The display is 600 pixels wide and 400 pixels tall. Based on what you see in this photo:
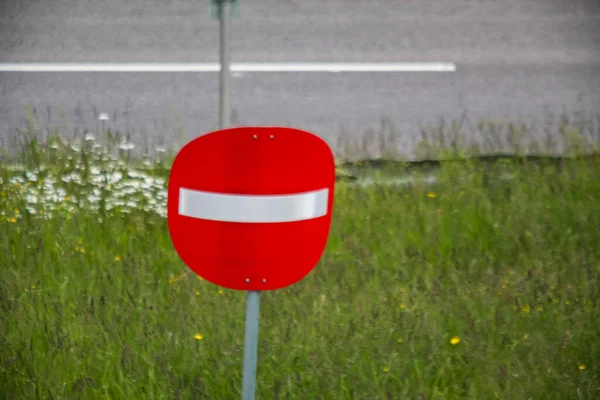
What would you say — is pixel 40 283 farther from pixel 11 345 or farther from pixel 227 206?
pixel 227 206

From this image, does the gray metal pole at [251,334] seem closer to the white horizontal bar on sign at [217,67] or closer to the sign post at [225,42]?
the sign post at [225,42]

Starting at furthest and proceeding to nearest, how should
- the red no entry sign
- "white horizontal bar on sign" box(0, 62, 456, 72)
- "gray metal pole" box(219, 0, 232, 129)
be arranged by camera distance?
"white horizontal bar on sign" box(0, 62, 456, 72) < "gray metal pole" box(219, 0, 232, 129) < the red no entry sign

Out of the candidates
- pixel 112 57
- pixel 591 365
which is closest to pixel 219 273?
pixel 591 365

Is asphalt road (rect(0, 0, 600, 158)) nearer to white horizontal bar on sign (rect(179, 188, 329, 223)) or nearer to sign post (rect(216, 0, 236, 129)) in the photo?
sign post (rect(216, 0, 236, 129))

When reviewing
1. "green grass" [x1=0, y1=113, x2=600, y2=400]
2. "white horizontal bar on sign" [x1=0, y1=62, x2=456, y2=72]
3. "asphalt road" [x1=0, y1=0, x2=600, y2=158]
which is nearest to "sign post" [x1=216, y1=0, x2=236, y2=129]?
"green grass" [x1=0, y1=113, x2=600, y2=400]

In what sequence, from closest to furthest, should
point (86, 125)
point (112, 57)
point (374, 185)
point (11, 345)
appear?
point (11, 345), point (374, 185), point (86, 125), point (112, 57)

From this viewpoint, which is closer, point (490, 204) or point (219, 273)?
point (219, 273)

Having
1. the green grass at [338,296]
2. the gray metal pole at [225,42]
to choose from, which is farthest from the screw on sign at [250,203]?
the gray metal pole at [225,42]

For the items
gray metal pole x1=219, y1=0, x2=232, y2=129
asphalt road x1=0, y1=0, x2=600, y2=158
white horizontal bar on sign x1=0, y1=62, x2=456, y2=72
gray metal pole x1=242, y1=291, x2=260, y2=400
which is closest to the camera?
gray metal pole x1=242, y1=291, x2=260, y2=400

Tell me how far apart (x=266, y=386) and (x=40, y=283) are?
140 cm

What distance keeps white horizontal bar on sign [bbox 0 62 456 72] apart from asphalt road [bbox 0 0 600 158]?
0.11m

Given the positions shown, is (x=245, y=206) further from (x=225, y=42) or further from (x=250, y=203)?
(x=225, y=42)

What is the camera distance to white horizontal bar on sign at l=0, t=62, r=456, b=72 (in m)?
8.33

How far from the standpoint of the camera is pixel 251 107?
24.8 ft
